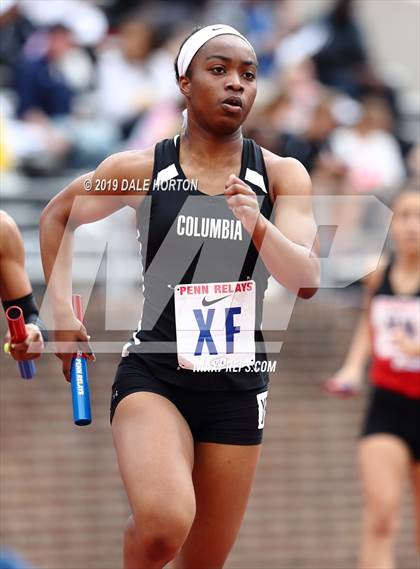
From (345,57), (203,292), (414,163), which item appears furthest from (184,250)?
(345,57)

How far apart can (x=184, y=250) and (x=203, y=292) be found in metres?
0.18

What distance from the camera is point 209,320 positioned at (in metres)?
4.95

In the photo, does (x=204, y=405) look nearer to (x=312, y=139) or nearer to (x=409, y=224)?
(x=409, y=224)

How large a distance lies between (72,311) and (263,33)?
710 cm

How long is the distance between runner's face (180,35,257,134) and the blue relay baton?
1.09 meters

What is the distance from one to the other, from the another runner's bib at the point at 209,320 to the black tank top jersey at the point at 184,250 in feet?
0.09

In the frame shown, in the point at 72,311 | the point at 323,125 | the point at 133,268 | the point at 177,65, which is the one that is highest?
the point at 177,65

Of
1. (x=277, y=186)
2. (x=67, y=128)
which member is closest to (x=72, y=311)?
(x=277, y=186)

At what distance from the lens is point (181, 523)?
467 centimetres

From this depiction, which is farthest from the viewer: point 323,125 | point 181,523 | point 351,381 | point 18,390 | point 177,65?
point 323,125

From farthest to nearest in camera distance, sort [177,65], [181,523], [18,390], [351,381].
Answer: [18,390]
[351,381]
[177,65]
[181,523]

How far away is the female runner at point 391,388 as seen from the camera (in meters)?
7.39

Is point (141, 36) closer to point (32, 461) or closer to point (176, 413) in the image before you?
point (32, 461)

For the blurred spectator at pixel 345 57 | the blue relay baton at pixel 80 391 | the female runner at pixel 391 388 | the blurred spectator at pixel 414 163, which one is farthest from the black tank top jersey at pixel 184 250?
the blurred spectator at pixel 345 57
